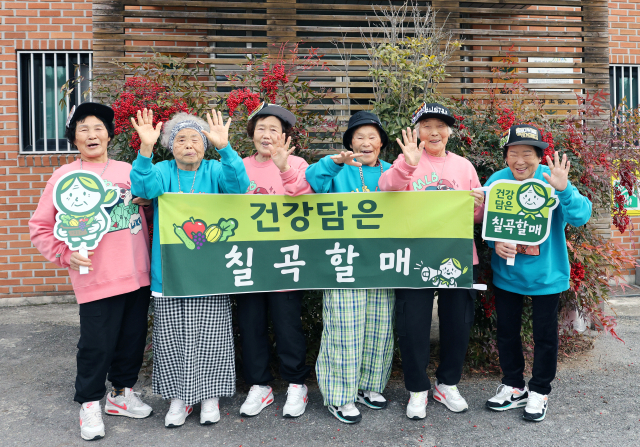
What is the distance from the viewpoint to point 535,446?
3.06 meters

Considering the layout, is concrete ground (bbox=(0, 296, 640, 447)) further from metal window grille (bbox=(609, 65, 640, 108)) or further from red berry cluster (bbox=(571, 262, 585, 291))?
metal window grille (bbox=(609, 65, 640, 108))

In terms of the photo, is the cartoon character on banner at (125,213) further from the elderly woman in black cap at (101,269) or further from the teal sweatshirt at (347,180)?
the teal sweatshirt at (347,180)

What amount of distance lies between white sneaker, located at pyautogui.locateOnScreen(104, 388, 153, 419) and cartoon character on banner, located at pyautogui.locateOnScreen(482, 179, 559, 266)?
9.19ft

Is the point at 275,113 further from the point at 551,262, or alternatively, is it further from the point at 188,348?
the point at 551,262

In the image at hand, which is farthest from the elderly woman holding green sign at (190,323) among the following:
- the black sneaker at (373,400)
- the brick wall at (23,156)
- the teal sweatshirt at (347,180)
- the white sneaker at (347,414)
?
the brick wall at (23,156)

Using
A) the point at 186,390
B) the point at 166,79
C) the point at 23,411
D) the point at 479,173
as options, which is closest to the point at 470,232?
the point at 479,173

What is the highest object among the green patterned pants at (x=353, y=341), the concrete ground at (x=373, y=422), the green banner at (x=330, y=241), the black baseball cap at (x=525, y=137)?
the black baseball cap at (x=525, y=137)

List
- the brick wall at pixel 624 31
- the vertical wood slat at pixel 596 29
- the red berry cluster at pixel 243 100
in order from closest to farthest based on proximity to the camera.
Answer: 1. the red berry cluster at pixel 243 100
2. the vertical wood slat at pixel 596 29
3. the brick wall at pixel 624 31

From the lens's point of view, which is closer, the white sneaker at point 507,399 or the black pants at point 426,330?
the black pants at point 426,330

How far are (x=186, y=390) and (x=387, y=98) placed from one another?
277 centimetres

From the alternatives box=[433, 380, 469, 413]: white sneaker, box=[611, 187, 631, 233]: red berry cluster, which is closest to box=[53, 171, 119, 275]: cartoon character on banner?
box=[433, 380, 469, 413]: white sneaker

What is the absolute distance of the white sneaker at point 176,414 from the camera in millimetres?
3318

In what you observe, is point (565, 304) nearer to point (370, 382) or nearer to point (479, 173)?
point (479, 173)

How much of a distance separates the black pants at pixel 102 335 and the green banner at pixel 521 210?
2574 mm
